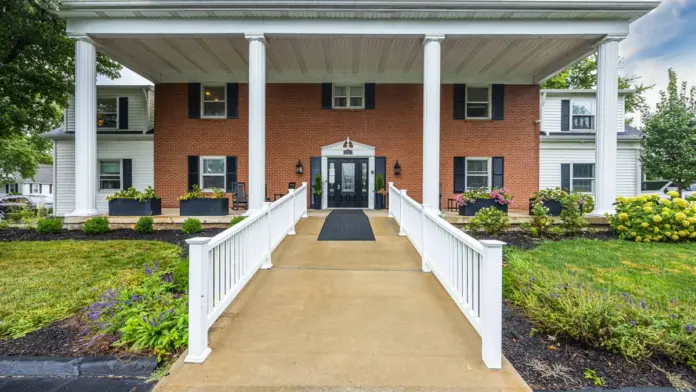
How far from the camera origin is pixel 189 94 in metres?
12.2

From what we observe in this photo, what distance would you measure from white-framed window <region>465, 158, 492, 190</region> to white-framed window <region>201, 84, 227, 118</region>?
9.23 metres

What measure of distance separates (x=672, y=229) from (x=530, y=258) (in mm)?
4223

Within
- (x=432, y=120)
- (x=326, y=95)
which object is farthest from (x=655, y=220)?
(x=326, y=95)

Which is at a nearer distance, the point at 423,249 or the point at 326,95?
the point at 423,249

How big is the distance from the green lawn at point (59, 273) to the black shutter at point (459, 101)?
10.1m

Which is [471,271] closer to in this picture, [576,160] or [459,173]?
[459,173]

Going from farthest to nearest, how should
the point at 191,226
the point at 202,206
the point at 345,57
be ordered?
the point at 345,57 → the point at 202,206 → the point at 191,226

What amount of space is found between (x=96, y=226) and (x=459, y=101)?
11.7 meters

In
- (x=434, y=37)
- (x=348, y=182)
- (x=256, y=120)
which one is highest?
(x=434, y=37)

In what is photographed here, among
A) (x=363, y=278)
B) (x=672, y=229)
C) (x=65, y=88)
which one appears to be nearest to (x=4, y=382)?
(x=363, y=278)

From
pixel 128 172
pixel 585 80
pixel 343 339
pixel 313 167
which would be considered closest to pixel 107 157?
pixel 128 172

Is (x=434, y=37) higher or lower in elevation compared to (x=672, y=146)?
higher

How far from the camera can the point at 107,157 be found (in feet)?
41.1


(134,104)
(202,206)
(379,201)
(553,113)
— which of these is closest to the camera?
(202,206)
